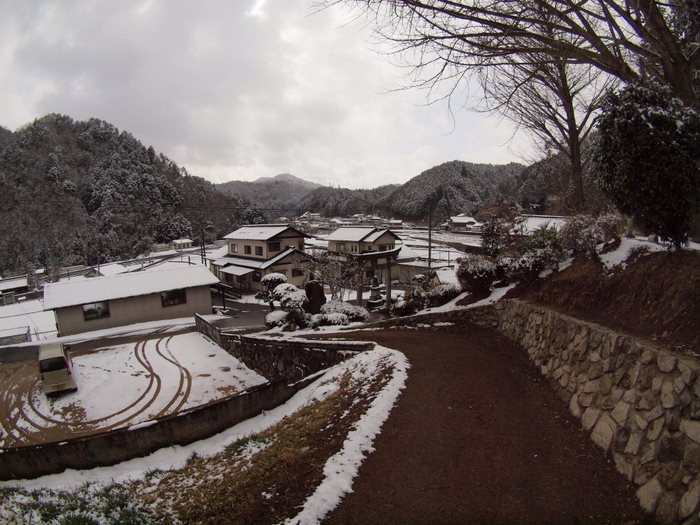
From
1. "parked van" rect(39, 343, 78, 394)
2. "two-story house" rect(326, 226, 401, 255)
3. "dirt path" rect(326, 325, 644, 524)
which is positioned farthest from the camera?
"two-story house" rect(326, 226, 401, 255)

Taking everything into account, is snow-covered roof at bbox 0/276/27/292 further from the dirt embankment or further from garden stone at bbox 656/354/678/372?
garden stone at bbox 656/354/678/372

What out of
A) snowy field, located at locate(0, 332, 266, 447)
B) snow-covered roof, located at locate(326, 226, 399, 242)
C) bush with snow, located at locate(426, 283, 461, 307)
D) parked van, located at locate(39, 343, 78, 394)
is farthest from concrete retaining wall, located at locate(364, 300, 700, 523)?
snow-covered roof, located at locate(326, 226, 399, 242)

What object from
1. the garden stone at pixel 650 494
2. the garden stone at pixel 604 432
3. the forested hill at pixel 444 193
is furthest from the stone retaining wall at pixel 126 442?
the forested hill at pixel 444 193

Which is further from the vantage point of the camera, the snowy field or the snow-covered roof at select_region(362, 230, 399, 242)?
the snow-covered roof at select_region(362, 230, 399, 242)

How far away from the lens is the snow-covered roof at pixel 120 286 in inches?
846

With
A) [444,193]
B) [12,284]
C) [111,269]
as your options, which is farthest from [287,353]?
[444,193]

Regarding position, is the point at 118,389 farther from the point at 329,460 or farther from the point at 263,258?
the point at 263,258

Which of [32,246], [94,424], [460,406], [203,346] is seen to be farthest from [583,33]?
[32,246]

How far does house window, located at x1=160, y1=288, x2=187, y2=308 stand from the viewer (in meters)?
23.7

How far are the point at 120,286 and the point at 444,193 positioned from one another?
254 feet

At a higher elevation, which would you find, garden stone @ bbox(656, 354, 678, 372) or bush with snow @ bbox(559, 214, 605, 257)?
bush with snow @ bbox(559, 214, 605, 257)

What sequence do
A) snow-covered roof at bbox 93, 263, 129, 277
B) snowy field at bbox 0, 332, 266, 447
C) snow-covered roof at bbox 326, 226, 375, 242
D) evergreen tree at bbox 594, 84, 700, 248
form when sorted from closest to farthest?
evergreen tree at bbox 594, 84, 700, 248 → snowy field at bbox 0, 332, 266, 447 → snow-covered roof at bbox 326, 226, 375, 242 → snow-covered roof at bbox 93, 263, 129, 277

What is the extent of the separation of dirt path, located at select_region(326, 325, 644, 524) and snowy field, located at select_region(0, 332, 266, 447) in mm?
Answer: 8909

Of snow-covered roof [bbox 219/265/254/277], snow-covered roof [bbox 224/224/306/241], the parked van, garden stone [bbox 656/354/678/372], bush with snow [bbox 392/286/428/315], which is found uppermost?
snow-covered roof [bbox 224/224/306/241]
